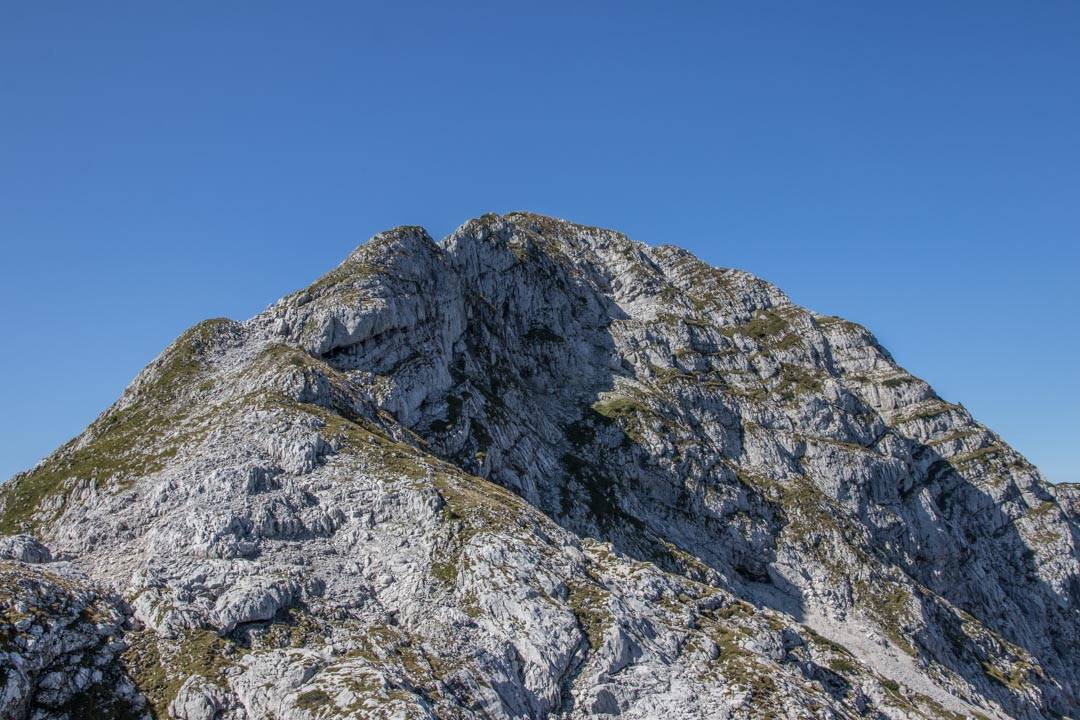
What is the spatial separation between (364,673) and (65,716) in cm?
1565

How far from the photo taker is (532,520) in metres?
68.5

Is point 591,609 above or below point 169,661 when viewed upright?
above

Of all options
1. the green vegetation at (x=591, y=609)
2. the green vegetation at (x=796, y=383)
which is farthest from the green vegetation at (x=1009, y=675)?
the green vegetation at (x=591, y=609)

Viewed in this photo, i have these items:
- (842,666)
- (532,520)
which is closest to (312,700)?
(532,520)

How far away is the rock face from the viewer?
161 feet

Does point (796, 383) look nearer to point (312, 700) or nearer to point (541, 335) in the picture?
point (541, 335)

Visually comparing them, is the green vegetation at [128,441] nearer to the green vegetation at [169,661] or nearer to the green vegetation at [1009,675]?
the green vegetation at [169,661]

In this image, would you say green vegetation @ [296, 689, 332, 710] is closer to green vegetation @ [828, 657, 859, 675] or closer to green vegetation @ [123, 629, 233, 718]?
green vegetation @ [123, 629, 233, 718]

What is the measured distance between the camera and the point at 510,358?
136m

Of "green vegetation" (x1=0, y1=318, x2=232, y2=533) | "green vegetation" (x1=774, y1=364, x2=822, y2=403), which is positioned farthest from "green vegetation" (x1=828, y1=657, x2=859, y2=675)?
"green vegetation" (x1=774, y1=364, x2=822, y2=403)

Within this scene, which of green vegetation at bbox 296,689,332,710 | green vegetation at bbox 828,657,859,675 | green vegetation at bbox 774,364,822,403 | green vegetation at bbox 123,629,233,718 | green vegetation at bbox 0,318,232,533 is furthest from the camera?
green vegetation at bbox 774,364,822,403

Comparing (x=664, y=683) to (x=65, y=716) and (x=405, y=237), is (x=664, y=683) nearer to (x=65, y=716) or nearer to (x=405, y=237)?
(x=65, y=716)

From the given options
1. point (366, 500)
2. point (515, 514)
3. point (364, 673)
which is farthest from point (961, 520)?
point (364, 673)

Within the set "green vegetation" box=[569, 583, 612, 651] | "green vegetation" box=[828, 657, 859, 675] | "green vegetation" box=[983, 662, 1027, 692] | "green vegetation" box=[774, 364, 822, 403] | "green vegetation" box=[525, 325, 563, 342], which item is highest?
"green vegetation" box=[774, 364, 822, 403]
